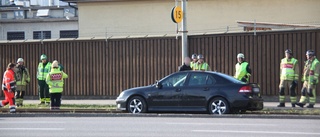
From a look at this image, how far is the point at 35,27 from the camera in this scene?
39.6 m

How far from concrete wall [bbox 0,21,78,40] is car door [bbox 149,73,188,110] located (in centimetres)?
1964

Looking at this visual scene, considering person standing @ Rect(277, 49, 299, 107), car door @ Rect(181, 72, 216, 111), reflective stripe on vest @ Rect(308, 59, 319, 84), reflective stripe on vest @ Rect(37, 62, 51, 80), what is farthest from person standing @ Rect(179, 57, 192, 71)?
reflective stripe on vest @ Rect(37, 62, 51, 80)

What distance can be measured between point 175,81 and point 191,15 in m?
13.0

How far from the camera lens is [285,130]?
14938mm

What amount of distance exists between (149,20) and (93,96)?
6.64m

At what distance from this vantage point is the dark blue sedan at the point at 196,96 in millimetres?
19141

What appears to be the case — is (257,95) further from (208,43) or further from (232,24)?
(232,24)

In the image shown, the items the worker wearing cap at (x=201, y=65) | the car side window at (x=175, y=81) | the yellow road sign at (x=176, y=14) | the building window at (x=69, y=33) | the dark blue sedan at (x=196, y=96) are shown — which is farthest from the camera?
the building window at (x=69, y=33)

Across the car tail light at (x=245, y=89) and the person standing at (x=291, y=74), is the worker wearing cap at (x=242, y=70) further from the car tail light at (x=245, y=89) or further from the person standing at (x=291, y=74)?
the car tail light at (x=245, y=89)

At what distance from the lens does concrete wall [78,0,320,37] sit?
102ft

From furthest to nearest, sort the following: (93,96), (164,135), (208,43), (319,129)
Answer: (93,96)
(208,43)
(319,129)
(164,135)

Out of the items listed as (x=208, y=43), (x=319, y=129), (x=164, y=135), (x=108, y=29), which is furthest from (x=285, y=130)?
(x=108, y=29)

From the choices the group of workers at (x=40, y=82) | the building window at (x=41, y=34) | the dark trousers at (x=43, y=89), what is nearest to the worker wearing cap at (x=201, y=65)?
the group of workers at (x=40, y=82)

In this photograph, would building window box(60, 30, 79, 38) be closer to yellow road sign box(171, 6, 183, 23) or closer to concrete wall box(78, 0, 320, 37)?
concrete wall box(78, 0, 320, 37)
